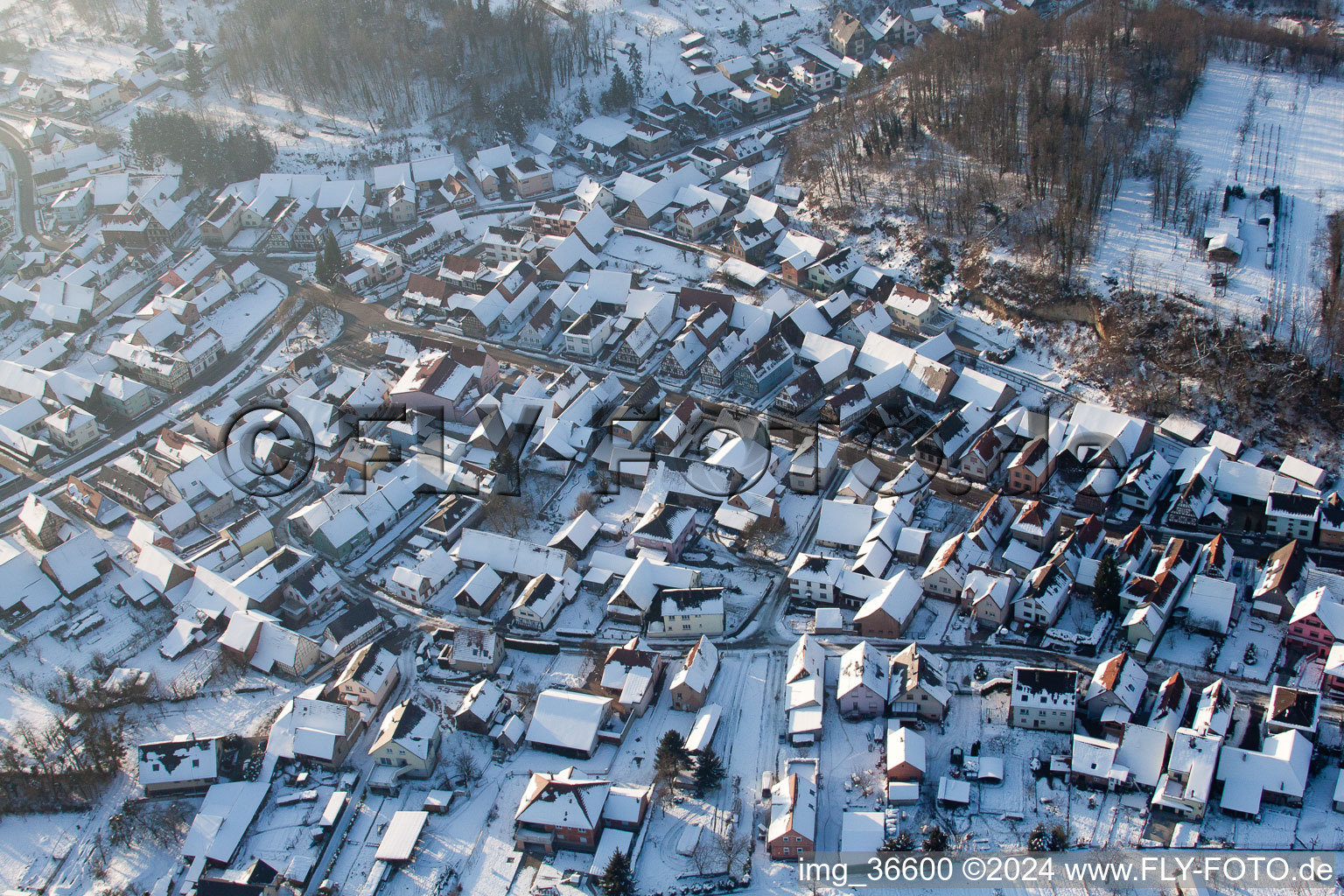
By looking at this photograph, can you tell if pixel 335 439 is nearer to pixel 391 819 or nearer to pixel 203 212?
pixel 391 819

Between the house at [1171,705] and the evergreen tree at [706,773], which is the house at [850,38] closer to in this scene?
the house at [1171,705]

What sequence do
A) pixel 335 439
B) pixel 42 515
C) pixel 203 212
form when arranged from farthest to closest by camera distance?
pixel 203 212, pixel 335 439, pixel 42 515

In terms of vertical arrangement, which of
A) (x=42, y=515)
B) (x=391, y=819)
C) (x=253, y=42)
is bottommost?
(x=391, y=819)

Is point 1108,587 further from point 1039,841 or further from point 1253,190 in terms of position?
point 1253,190

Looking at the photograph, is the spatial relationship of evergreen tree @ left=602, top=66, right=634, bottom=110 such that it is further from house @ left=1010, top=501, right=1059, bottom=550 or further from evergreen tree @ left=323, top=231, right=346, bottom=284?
house @ left=1010, top=501, right=1059, bottom=550

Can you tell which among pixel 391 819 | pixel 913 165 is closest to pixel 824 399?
pixel 913 165

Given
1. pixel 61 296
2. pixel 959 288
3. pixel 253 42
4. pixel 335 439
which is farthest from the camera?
pixel 253 42

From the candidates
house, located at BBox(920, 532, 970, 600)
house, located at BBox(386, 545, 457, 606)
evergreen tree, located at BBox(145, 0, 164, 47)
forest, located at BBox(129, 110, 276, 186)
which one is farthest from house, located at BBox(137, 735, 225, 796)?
evergreen tree, located at BBox(145, 0, 164, 47)
